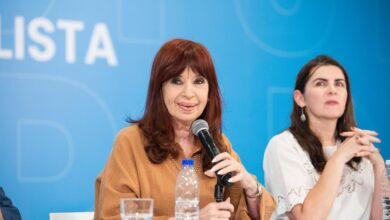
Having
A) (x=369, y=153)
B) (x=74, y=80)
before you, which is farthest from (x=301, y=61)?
(x=74, y=80)

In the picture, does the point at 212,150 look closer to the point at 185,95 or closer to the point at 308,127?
the point at 185,95

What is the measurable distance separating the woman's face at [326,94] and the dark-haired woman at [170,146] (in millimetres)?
740

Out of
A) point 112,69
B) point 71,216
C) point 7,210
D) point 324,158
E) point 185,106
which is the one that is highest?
point 112,69

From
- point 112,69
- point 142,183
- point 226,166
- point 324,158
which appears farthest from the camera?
point 112,69

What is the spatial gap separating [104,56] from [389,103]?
2.28m

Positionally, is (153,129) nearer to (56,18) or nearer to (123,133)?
(123,133)

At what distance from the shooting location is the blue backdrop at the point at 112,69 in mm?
3037

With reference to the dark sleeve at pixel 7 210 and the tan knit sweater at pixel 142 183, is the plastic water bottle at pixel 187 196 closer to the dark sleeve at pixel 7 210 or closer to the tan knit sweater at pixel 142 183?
the tan knit sweater at pixel 142 183

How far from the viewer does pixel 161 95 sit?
2.13 meters

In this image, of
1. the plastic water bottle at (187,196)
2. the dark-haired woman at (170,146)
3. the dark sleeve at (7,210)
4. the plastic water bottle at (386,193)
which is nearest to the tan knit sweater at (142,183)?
the dark-haired woman at (170,146)

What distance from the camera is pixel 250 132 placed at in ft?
12.1

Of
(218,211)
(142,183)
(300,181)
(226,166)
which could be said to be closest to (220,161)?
(226,166)

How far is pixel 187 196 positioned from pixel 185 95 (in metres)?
0.43

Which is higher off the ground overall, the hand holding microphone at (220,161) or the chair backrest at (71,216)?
the hand holding microphone at (220,161)
